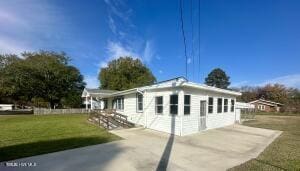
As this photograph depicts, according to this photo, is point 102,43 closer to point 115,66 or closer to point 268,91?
point 115,66

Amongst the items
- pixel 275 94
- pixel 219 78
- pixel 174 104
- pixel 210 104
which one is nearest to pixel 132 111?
pixel 174 104

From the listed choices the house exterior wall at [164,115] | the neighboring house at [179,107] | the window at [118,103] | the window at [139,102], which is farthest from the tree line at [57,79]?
the house exterior wall at [164,115]

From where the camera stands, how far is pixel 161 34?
1852 cm

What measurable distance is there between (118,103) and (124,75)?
90.7ft

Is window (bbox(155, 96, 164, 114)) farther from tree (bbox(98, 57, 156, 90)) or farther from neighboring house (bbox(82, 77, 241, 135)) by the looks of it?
tree (bbox(98, 57, 156, 90))

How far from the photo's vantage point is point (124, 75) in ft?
149

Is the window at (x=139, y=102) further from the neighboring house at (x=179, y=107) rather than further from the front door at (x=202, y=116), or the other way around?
the front door at (x=202, y=116)

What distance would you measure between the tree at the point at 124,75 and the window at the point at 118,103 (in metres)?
23.5

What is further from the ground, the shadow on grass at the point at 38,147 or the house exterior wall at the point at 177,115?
the house exterior wall at the point at 177,115

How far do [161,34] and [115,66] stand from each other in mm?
29207

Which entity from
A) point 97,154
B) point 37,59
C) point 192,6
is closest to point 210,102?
point 192,6

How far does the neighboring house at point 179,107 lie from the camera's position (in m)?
10.5

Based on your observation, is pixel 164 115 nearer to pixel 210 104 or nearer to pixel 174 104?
pixel 174 104

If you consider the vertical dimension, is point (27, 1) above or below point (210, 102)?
above
